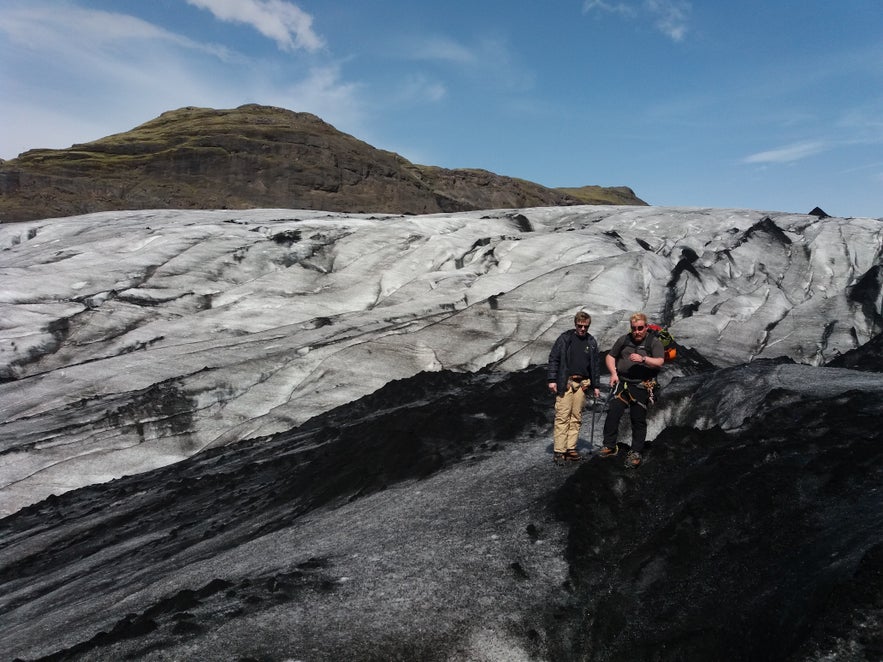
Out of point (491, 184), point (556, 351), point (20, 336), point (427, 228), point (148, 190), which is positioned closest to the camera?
point (556, 351)

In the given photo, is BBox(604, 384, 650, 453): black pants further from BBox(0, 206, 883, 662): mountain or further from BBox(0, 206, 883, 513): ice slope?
BBox(0, 206, 883, 513): ice slope

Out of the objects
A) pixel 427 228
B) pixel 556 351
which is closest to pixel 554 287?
pixel 427 228

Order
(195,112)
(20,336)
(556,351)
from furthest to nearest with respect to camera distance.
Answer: (195,112)
(20,336)
(556,351)

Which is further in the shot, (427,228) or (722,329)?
(427,228)

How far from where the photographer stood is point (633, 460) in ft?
35.9

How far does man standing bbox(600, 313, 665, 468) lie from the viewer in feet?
33.9

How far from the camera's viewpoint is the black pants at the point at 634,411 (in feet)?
34.6

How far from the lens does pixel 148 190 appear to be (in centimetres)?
6384


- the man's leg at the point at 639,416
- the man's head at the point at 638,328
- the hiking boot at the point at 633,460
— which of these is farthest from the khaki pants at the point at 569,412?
the man's head at the point at 638,328

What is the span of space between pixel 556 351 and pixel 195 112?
100555 millimetres

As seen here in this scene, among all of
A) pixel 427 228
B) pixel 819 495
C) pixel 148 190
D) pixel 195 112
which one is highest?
pixel 195 112

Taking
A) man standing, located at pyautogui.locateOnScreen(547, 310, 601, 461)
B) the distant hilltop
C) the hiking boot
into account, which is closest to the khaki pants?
man standing, located at pyautogui.locateOnScreen(547, 310, 601, 461)

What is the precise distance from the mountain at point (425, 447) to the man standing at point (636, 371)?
2.76 feet

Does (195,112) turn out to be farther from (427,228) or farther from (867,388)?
(867,388)
